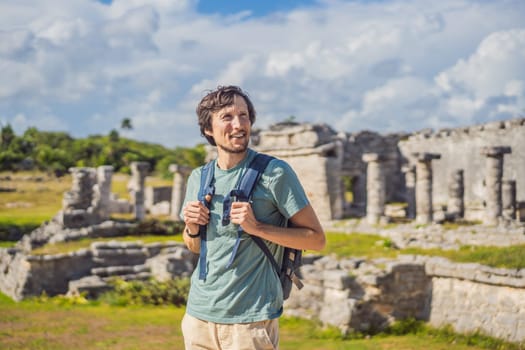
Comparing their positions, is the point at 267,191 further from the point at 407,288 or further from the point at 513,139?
the point at 513,139

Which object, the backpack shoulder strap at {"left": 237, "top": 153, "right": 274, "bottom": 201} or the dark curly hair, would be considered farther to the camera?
the dark curly hair

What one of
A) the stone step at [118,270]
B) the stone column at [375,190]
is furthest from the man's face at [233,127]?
the stone column at [375,190]

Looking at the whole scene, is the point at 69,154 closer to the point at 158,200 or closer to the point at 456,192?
the point at 158,200

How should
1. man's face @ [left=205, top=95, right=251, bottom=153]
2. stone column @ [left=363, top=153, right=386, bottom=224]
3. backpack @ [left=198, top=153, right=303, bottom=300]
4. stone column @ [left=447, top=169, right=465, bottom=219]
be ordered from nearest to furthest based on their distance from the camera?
1. backpack @ [left=198, top=153, right=303, bottom=300]
2. man's face @ [left=205, top=95, right=251, bottom=153]
3. stone column @ [left=363, top=153, right=386, bottom=224]
4. stone column @ [left=447, top=169, right=465, bottom=219]

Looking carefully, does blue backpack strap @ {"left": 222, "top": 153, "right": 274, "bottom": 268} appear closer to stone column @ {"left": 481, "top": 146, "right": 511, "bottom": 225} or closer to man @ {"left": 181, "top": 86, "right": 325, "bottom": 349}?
man @ {"left": 181, "top": 86, "right": 325, "bottom": 349}

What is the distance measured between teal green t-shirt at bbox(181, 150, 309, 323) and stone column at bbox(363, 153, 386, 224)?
74.3 feet

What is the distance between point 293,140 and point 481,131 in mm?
11405

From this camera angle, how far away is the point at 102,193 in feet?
Result: 96.4

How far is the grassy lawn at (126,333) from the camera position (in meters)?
9.69

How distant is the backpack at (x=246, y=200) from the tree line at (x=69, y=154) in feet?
180

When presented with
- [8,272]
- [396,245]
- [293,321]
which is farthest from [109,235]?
[293,321]

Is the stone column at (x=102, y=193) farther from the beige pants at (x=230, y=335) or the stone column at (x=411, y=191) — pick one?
the beige pants at (x=230, y=335)

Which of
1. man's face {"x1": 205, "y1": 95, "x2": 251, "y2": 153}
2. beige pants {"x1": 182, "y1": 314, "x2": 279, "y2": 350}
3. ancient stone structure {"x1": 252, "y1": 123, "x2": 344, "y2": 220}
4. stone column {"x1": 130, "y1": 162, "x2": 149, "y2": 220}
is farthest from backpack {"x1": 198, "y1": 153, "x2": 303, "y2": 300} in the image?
stone column {"x1": 130, "y1": 162, "x2": 149, "y2": 220}

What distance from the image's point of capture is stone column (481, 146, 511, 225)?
23.2m
